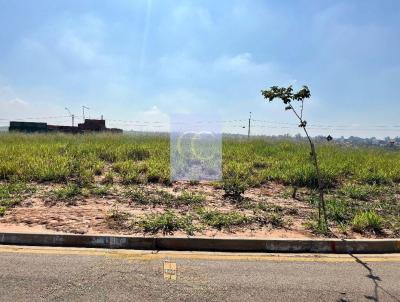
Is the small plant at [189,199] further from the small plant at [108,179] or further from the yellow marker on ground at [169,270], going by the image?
the yellow marker on ground at [169,270]

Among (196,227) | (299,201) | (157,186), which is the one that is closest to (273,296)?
(196,227)

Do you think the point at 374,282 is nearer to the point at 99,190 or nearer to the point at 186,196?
the point at 186,196

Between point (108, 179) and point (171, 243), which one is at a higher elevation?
point (108, 179)

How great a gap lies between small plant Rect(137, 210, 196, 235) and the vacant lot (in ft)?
0.05

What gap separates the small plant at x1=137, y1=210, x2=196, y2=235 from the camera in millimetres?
6109

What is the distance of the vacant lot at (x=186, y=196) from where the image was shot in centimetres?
646

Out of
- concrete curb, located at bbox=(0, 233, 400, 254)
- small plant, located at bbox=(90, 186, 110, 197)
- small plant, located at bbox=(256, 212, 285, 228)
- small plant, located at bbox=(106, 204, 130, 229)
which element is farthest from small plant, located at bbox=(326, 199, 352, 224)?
small plant, located at bbox=(90, 186, 110, 197)

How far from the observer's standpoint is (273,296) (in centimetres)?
410

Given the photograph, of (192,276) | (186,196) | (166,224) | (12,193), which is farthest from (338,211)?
(12,193)

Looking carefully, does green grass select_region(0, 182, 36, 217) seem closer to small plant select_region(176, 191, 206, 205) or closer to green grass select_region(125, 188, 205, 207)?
green grass select_region(125, 188, 205, 207)

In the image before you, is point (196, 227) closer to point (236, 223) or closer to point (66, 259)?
point (236, 223)

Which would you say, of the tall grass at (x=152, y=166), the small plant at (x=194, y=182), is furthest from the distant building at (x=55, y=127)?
the small plant at (x=194, y=182)

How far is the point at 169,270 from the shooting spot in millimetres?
4691

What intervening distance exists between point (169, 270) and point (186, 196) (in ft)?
12.6
